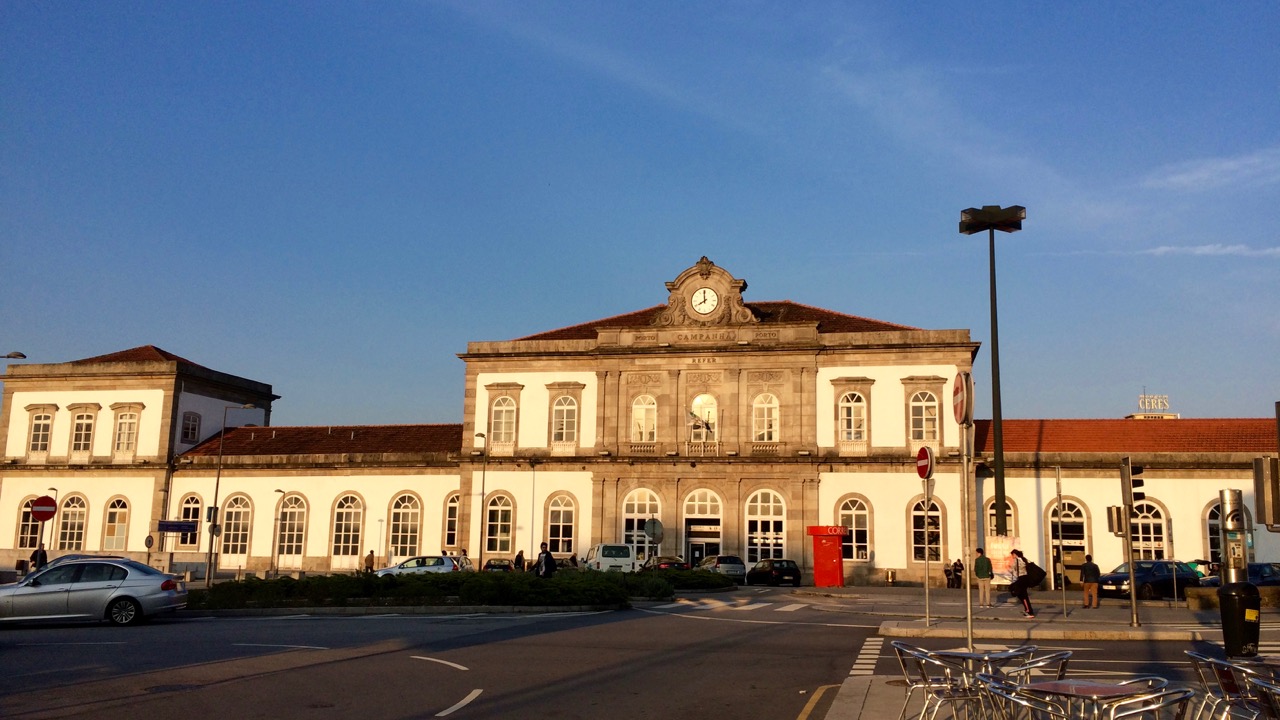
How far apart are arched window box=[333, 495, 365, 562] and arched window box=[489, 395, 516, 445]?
735cm

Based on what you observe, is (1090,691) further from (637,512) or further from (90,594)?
(637,512)

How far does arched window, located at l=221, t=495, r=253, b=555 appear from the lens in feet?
171

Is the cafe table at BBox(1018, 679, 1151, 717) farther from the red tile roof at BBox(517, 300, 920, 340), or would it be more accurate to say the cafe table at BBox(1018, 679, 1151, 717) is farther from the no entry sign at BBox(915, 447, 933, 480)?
the red tile roof at BBox(517, 300, 920, 340)

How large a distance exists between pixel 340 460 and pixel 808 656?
39.0 m

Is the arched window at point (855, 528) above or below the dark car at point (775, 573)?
above

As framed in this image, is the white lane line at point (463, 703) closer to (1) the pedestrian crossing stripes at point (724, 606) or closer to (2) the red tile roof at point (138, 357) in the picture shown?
(1) the pedestrian crossing stripes at point (724, 606)

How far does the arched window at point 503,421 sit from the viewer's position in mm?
49469

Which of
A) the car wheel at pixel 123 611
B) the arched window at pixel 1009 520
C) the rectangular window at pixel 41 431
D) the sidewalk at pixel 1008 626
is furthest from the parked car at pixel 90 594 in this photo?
the rectangular window at pixel 41 431

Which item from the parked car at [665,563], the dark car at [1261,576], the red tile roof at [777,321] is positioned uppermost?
the red tile roof at [777,321]

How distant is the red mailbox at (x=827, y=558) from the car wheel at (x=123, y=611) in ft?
80.3

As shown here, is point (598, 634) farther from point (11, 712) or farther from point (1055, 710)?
point (1055, 710)

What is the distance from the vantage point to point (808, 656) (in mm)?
16250

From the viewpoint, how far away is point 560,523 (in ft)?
158

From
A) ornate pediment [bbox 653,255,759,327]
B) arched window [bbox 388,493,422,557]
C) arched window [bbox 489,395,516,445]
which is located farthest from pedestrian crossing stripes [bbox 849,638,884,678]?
arched window [bbox 388,493,422,557]
